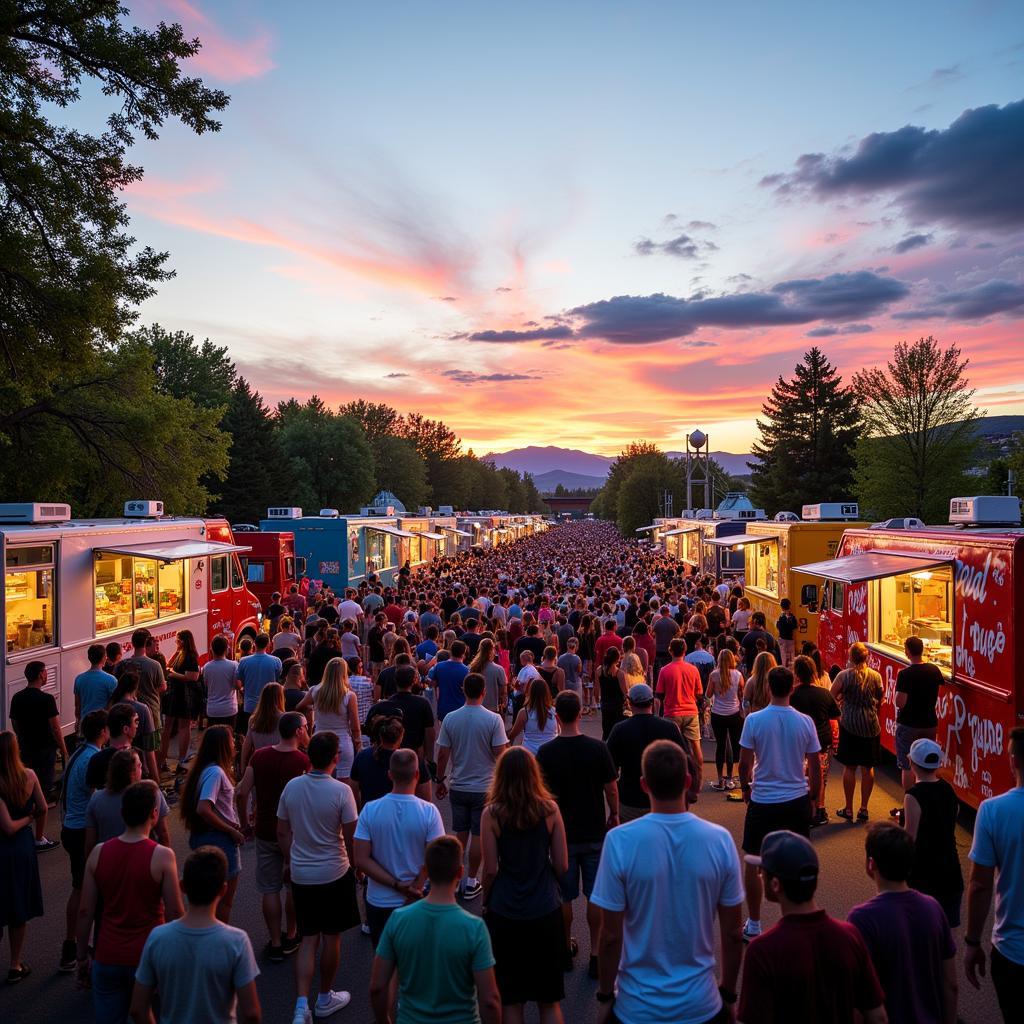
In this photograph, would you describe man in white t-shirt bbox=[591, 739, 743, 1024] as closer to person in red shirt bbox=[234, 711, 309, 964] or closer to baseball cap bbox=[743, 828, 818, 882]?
baseball cap bbox=[743, 828, 818, 882]

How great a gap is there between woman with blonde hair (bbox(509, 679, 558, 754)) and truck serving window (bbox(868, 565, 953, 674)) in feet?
16.1

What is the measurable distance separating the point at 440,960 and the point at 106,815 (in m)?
2.83

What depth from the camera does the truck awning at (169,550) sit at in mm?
12289

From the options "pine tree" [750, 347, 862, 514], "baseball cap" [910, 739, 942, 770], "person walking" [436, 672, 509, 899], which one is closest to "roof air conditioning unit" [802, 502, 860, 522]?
"person walking" [436, 672, 509, 899]

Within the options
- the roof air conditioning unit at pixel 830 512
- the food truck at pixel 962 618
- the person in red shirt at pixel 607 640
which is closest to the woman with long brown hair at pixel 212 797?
the food truck at pixel 962 618

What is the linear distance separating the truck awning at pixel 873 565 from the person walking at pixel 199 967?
26.2 ft

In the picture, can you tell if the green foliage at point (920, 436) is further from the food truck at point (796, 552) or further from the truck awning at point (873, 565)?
the truck awning at point (873, 565)

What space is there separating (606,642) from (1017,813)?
826cm

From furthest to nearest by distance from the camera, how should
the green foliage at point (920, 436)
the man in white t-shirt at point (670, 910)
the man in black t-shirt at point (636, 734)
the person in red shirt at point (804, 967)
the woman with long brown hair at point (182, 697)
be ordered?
the green foliage at point (920, 436), the woman with long brown hair at point (182, 697), the man in black t-shirt at point (636, 734), the man in white t-shirt at point (670, 910), the person in red shirt at point (804, 967)

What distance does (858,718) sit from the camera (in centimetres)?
872

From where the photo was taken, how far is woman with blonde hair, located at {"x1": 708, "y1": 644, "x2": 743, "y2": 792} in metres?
9.66

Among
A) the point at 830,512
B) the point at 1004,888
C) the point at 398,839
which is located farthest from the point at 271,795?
the point at 830,512

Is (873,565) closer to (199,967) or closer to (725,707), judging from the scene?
(725,707)

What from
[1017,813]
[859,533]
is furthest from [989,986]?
[859,533]
